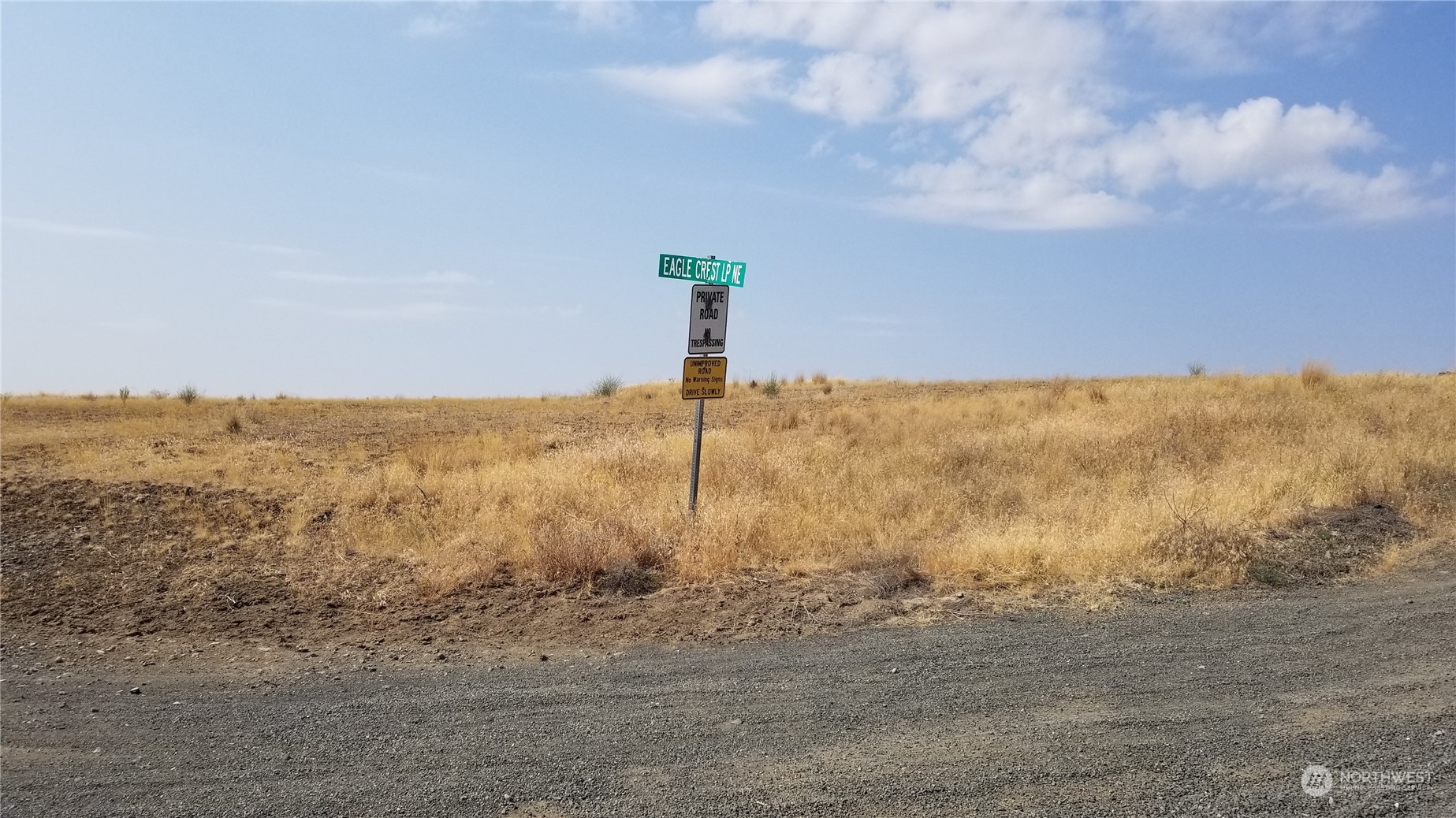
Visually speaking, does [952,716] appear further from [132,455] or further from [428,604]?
[132,455]

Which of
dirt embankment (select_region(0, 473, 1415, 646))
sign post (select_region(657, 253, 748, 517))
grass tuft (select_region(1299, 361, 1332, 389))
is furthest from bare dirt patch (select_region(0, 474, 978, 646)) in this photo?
grass tuft (select_region(1299, 361, 1332, 389))

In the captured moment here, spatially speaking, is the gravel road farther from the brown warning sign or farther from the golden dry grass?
the brown warning sign

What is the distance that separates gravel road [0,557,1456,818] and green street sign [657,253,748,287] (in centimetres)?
505

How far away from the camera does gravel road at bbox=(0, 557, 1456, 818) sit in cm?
455

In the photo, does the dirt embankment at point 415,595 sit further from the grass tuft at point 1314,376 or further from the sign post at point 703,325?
the grass tuft at point 1314,376

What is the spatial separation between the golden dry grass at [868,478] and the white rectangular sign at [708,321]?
1.92 meters

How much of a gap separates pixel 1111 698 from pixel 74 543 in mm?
10969

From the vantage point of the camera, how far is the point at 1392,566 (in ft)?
29.9

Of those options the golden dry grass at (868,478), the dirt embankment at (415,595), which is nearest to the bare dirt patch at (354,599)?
the dirt embankment at (415,595)

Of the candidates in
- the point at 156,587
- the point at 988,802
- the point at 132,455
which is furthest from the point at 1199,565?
the point at 132,455

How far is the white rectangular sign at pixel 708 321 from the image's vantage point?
11.1 m

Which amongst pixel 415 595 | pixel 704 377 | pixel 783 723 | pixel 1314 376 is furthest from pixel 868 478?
pixel 1314 376

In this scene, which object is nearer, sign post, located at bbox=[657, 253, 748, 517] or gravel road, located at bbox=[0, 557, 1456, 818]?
gravel road, located at bbox=[0, 557, 1456, 818]

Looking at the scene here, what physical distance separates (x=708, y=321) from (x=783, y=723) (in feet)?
21.3
